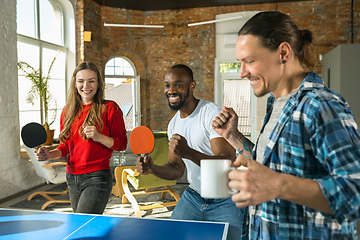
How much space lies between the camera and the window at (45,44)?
17.4ft

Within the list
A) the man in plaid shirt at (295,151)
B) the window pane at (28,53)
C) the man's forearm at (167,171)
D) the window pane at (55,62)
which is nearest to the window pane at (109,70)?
the window pane at (55,62)

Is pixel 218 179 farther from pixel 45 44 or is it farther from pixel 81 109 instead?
pixel 45 44

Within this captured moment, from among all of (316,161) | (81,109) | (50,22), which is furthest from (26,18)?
(316,161)

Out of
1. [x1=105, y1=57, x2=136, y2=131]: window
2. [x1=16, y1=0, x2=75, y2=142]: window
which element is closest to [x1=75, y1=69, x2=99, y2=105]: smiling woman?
[x1=16, y1=0, x2=75, y2=142]: window

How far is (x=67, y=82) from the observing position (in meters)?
6.89

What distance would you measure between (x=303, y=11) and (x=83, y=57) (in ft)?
19.4

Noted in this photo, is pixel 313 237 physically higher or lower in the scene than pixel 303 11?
lower

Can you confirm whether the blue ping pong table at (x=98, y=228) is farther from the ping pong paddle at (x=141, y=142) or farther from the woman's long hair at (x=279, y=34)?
the woman's long hair at (x=279, y=34)

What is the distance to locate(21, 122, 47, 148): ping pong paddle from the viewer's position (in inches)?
77.2

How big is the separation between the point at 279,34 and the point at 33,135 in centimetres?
174

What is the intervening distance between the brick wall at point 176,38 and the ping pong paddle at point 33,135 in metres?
5.90

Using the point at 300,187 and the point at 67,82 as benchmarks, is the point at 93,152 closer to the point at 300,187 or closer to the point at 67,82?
the point at 300,187

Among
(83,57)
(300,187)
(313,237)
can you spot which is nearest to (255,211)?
(313,237)

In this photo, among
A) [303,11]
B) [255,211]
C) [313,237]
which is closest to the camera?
[313,237]
